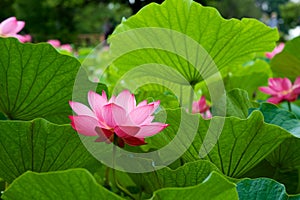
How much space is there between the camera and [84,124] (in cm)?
45

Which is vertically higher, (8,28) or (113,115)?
(8,28)

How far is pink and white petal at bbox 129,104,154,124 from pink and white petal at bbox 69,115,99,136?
0.03 meters

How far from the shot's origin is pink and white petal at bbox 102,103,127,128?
45 centimetres

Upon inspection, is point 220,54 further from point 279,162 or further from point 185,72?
point 279,162

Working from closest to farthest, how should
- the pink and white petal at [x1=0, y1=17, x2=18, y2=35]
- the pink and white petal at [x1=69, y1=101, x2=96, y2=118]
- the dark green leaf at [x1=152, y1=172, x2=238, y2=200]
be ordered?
the dark green leaf at [x1=152, y1=172, x2=238, y2=200]
the pink and white petal at [x1=69, y1=101, x2=96, y2=118]
the pink and white petal at [x1=0, y1=17, x2=18, y2=35]

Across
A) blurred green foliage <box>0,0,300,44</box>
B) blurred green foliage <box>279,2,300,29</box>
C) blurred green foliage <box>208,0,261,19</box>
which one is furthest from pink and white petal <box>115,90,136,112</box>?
blurred green foliage <box>208,0,261,19</box>

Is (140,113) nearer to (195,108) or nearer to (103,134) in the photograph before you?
(103,134)

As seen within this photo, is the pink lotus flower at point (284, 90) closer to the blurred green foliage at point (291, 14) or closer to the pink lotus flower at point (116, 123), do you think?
the pink lotus flower at point (116, 123)

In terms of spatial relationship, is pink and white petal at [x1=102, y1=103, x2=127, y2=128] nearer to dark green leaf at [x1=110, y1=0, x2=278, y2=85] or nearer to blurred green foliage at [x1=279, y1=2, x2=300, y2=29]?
dark green leaf at [x1=110, y1=0, x2=278, y2=85]

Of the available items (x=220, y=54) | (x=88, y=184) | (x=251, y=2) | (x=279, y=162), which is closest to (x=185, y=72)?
(x=220, y=54)

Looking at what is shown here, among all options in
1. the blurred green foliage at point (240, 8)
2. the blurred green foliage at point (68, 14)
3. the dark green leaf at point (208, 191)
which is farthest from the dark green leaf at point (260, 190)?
the blurred green foliage at point (240, 8)

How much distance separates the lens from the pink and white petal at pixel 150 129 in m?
0.45

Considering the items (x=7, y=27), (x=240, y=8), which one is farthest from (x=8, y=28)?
(x=240, y=8)

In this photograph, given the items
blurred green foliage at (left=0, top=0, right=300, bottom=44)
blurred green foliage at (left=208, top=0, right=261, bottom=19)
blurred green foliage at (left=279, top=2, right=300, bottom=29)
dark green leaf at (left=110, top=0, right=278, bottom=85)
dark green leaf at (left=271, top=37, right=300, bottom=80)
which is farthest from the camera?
blurred green foliage at (left=208, top=0, right=261, bottom=19)
